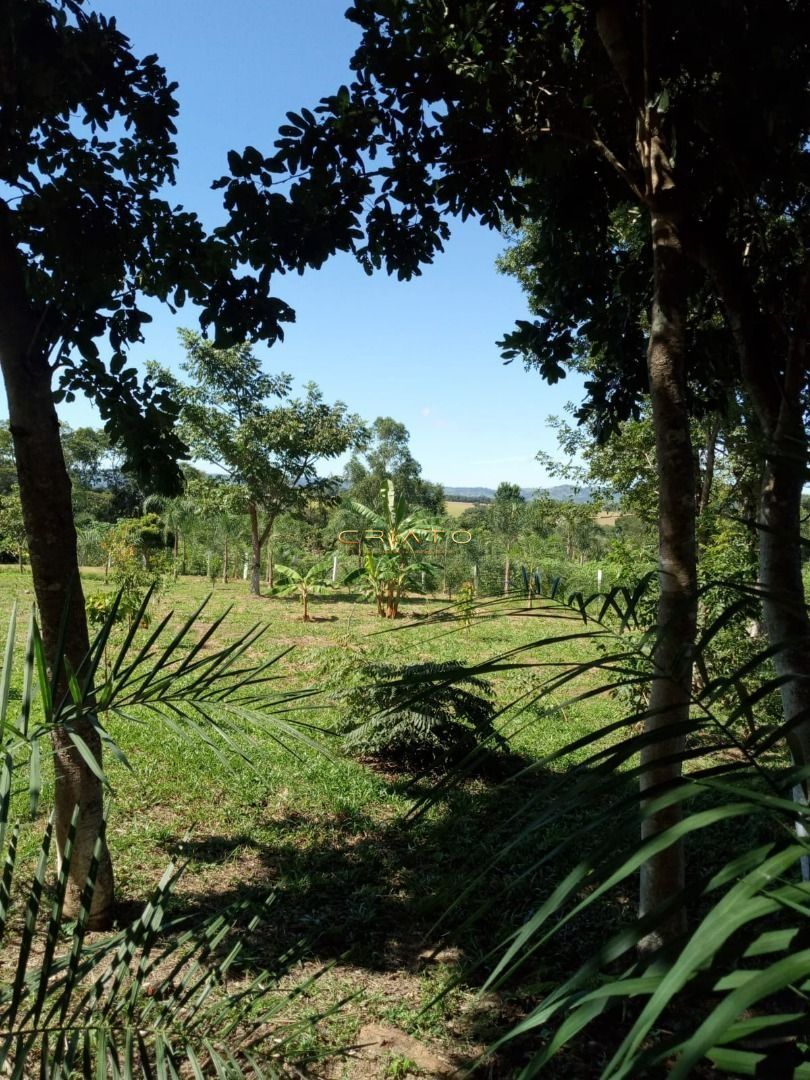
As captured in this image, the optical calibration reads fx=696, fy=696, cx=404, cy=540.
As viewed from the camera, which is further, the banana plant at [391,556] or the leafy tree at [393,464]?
the leafy tree at [393,464]

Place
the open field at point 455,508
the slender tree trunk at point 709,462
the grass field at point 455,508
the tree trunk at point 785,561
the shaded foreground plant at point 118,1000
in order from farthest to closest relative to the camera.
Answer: the grass field at point 455,508 → the open field at point 455,508 → the slender tree trunk at point 709,462 → the tree trunk at point 785,561 → the shaded foreground plant at point 118,1000

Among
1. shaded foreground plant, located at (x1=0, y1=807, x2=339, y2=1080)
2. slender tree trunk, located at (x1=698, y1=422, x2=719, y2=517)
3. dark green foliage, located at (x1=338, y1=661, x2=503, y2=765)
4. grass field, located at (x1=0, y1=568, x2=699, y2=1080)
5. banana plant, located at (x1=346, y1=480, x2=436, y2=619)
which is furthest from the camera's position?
banana plant, located at (x1=346, y1=480, x2=436, y2=619)

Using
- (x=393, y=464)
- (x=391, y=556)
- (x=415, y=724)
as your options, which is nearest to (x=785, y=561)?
(x=415, y=724)

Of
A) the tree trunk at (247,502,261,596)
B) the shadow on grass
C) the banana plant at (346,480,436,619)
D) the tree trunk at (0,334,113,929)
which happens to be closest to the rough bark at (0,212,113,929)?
the tree trunk at (0,334,113,929)

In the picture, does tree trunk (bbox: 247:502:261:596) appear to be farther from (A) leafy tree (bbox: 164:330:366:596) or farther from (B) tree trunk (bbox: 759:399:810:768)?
(B) tree trunk (bbox: 759:399:810:768)

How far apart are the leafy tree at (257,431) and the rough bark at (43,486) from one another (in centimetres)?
1426

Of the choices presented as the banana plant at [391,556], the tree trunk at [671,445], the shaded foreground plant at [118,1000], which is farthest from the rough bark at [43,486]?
the banana plant at [391,556]

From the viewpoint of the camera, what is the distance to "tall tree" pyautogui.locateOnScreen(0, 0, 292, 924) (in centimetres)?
287

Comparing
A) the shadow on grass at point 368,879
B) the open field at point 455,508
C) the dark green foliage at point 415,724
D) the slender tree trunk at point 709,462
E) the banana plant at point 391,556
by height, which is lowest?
the shadow on grass at point 368,879

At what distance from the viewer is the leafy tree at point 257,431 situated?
56.3 feet

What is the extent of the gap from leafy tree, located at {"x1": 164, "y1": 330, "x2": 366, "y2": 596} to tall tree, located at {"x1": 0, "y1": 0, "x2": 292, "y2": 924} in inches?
545

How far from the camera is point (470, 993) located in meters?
3.07

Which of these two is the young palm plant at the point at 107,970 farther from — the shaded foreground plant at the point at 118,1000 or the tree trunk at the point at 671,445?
the tree trunk at the point at 671,445

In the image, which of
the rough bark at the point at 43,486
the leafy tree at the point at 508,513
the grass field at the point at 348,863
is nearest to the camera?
the grass field at the point at 348,863
